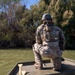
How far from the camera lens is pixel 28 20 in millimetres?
21312

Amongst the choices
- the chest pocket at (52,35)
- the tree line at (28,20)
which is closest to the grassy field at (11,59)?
the chest pocket at (52,35)

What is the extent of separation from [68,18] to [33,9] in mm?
3421

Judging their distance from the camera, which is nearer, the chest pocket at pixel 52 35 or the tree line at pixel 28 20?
the chest pocket at pixel 52 35

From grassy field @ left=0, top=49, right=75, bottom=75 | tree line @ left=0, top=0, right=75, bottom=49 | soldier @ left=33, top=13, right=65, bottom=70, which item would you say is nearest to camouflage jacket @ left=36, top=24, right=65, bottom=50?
soldier @ left=33, top=13, right=65, bottom=70

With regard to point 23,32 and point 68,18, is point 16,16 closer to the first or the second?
point 23,32

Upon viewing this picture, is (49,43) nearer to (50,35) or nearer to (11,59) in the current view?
(50,35)

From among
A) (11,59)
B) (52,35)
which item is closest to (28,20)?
(11,59)

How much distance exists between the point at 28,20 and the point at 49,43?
628 inches

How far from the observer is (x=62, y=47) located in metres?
5.69

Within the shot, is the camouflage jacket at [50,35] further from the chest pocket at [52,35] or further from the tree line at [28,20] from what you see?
the tree line at [28,20]

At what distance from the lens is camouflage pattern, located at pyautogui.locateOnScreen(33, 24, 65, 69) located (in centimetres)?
532

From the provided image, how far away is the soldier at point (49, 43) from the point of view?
534 cm

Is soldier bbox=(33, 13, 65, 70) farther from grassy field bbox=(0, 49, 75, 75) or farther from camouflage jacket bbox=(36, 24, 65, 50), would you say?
grassy field bbox=(0, 49, 75, 75)

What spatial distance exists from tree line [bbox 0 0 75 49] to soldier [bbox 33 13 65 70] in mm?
13583
